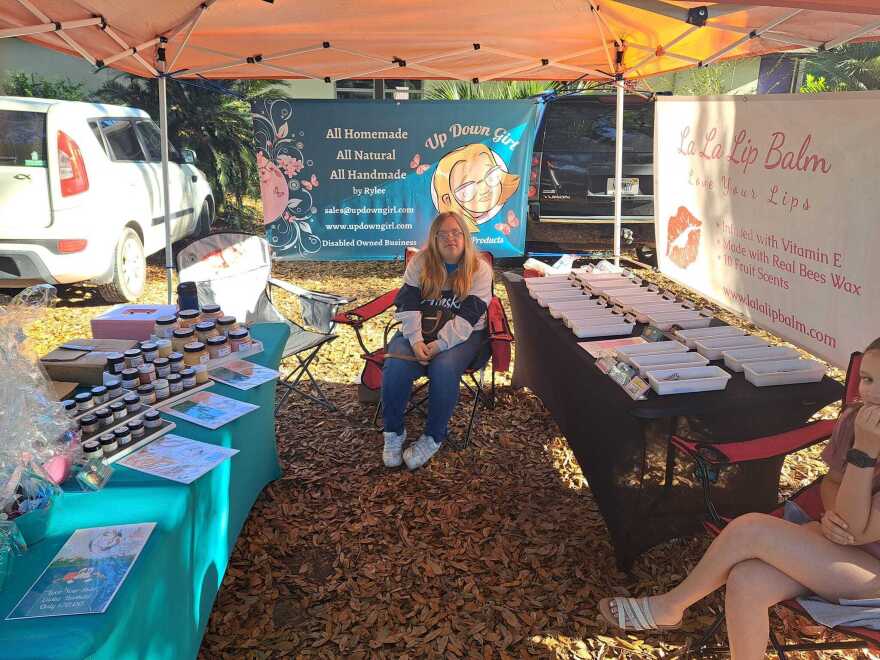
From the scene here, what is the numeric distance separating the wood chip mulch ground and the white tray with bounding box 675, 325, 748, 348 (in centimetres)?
86

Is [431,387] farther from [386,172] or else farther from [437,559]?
[386,172]

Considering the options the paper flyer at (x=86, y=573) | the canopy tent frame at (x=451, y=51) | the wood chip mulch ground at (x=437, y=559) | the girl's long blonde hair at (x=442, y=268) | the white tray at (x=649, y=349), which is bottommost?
the wood chip mulch ground at (x=437, y=559)

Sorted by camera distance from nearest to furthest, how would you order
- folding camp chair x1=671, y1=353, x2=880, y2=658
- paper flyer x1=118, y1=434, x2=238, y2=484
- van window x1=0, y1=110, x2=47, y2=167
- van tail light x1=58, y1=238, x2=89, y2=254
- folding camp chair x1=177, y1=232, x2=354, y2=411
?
paper flyer x1=118, y1=434, x2=238, y2=484
folding camp chair x1=671, y1=353, x2=880, y2=658
folding camp chair x1=177, y1=232, x2=354, y2=411
van window x1=0, y1=110, x2=47, y2=167
van tail light x1=58, y1=238, x2=89, y2=254

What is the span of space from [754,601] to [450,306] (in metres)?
2.15

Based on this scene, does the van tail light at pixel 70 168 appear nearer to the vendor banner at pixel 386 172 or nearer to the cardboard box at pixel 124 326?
the vendor banner at pixel 386 172

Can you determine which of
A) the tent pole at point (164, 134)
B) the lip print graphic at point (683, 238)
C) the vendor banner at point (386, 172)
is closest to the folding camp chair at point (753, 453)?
the lip print graphic at point (683, 238)

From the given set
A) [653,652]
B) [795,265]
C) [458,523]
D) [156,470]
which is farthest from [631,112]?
[156,470]

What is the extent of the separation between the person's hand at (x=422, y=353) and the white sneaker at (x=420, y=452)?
1.30ft

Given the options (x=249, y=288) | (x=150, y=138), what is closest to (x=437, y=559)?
(x=249, y=288)

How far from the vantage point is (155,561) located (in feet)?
4.91

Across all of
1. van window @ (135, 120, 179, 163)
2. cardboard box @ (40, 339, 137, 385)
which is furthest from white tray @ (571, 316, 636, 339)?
van window @ (135, 120, 179, 163)

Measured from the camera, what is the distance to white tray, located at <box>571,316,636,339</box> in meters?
2.90

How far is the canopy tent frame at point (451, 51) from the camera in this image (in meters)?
3.16

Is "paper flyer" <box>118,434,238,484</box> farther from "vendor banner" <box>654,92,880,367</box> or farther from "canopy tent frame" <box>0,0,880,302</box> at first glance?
"vendor banner" <box>654,92,880,367</box>
